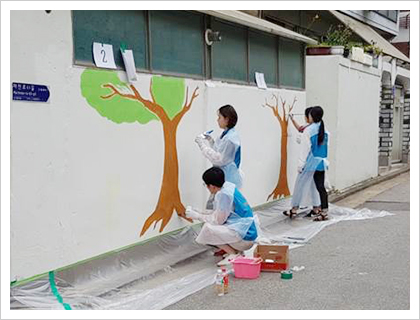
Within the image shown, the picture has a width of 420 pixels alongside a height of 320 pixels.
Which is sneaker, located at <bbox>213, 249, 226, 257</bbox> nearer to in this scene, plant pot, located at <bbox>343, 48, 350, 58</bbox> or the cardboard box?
the cardboard box

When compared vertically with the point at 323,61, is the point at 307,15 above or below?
above

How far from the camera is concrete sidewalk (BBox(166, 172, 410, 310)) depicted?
16.9ft

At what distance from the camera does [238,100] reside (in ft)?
25.8

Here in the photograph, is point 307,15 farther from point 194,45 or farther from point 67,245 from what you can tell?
point 67,245

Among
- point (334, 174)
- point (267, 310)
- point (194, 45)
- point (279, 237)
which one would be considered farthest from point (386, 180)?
point (267, 310)

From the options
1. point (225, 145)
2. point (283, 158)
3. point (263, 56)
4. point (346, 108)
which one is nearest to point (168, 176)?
point (225, 145)

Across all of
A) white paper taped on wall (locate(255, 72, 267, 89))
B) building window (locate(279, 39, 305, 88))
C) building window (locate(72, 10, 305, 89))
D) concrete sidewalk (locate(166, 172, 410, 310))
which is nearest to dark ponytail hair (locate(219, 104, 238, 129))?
building window (locate(72, 10, 305, 89))

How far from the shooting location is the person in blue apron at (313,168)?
29.1 feet

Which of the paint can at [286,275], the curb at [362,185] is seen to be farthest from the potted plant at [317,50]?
the paint can at [286,275]

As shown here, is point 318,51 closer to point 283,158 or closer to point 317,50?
point 317,50

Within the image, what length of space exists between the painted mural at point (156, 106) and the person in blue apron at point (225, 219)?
352 mm

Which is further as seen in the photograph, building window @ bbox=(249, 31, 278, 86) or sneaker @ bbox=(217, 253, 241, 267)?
building window @ bbox=(249, 31, 278, 86)

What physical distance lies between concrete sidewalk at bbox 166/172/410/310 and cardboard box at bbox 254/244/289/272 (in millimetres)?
134

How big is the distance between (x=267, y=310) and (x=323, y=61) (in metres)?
7.36
